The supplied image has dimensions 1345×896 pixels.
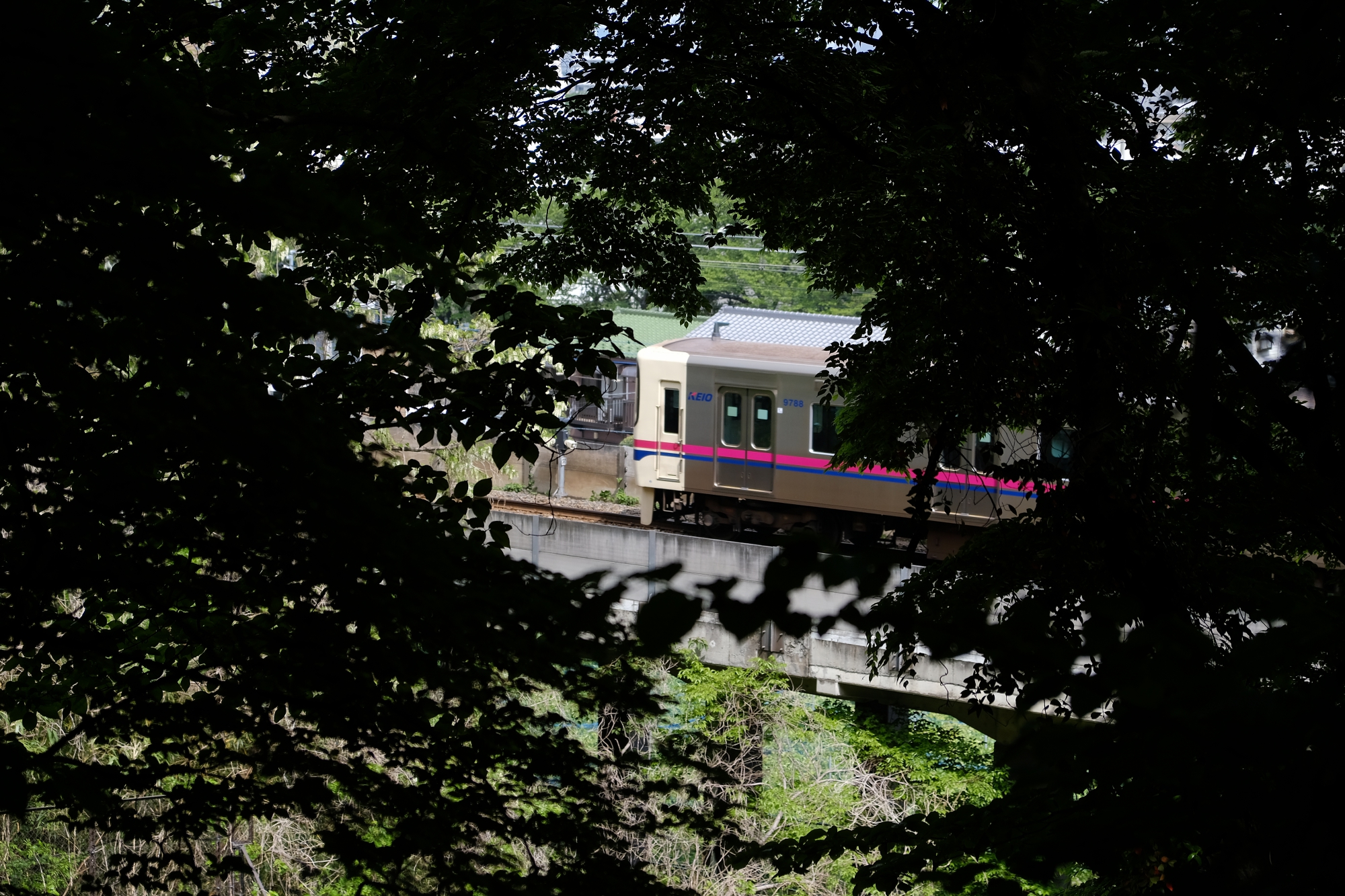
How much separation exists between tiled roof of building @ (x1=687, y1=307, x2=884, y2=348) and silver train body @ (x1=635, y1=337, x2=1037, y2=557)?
0.92 ft

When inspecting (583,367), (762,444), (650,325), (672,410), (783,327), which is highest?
(650,325)

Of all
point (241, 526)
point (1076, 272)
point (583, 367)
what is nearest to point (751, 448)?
point (1076, 272)

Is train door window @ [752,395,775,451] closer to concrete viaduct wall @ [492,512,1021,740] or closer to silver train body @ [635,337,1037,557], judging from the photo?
silver train body @ [635,337,1037,557]

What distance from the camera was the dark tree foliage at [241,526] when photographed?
173cm

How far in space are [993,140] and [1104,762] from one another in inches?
155

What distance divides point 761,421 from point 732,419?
50 centimetres

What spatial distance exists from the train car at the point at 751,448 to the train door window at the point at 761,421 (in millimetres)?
12

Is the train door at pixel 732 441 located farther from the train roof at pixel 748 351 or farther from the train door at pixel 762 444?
the train roof at pixel 748 351

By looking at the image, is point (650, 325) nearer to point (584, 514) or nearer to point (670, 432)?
point (584, 514)

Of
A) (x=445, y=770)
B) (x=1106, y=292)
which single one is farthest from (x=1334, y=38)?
(x=445, y=770)

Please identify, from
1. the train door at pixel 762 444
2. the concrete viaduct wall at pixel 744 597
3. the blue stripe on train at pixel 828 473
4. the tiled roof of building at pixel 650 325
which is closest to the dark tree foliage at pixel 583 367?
the concrete viaduct wall at pixel 744 597

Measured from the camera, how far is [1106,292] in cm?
388

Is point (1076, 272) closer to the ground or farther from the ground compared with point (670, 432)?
farther from the ground

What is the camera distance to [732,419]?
50.3ft
